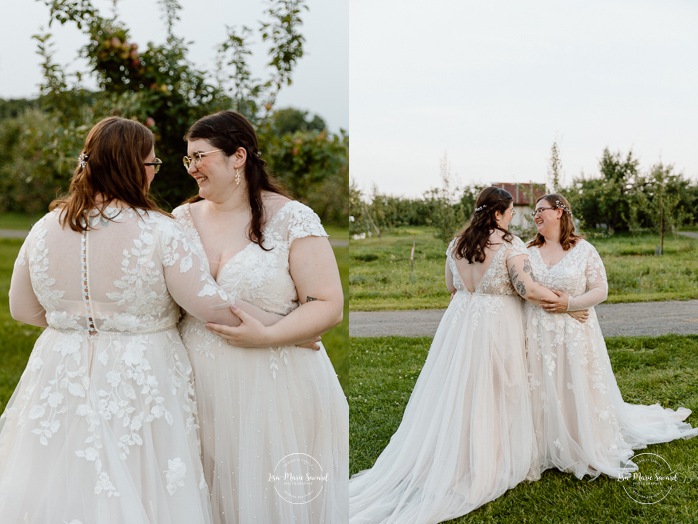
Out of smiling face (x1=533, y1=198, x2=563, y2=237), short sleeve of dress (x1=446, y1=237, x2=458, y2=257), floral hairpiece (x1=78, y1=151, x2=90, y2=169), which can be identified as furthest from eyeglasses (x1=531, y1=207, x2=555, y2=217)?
floral hairpiece (x1=78, y1=151, x2=90, y2=169)

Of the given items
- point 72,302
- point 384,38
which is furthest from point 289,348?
point 384,38

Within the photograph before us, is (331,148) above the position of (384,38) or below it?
below

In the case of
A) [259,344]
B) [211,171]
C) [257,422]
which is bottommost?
[257,422]

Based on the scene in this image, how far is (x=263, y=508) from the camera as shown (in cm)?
263

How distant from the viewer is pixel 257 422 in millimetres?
2600

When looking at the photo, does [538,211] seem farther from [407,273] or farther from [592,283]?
[407,273]

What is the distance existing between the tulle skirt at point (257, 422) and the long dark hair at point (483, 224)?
126 centimetres

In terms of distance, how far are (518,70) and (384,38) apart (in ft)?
2.46

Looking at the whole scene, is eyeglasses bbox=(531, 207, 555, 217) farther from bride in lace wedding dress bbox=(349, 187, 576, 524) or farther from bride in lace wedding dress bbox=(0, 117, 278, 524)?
bride in lace wedding dress bbox=(0, 117, 278, 524)

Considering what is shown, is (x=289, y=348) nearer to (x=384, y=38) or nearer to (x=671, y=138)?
(x=384, y=38)

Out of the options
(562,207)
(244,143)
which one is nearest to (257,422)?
(244,143)

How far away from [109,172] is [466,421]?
2190mm

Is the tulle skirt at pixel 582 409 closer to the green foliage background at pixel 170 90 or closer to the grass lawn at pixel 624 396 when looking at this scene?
the grass lawn at pixel 624 396

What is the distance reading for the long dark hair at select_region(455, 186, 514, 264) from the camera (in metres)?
3.59
